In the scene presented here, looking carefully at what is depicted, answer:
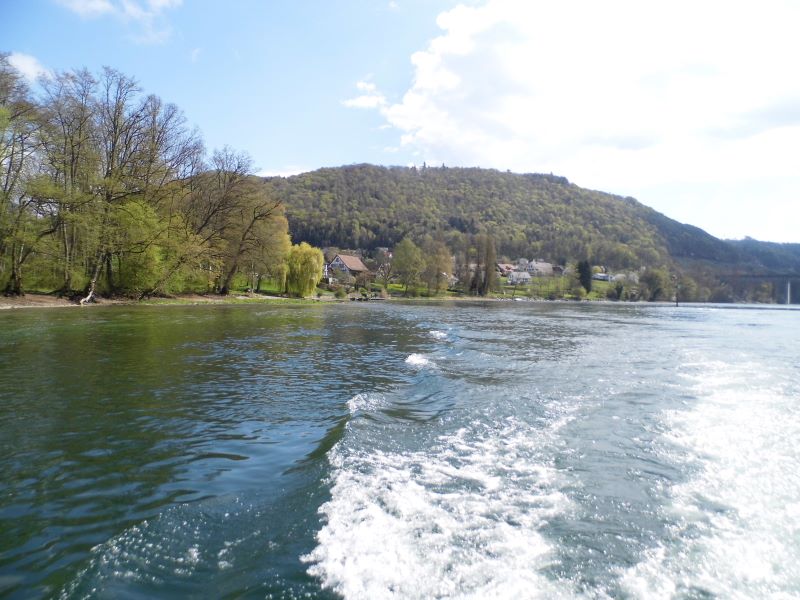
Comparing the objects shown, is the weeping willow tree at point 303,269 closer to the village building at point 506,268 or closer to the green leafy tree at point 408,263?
the green leafy tree at point 408,263

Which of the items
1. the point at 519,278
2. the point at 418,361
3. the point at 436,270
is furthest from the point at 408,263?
the point at 418,361

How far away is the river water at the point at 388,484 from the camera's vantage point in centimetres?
434

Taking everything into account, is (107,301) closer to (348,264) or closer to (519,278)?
(348,264)

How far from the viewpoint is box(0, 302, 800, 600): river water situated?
4340 millimetres

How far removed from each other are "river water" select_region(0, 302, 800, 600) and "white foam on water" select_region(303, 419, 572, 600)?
3cm

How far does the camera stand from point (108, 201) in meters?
40.7

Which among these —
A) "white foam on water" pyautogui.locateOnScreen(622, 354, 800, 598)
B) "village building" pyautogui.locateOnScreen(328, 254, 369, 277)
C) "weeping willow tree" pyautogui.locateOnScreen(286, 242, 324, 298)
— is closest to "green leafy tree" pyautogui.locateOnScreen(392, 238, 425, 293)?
"village building" pyautogui.locateOnScreen(328, 254, 369, 277)

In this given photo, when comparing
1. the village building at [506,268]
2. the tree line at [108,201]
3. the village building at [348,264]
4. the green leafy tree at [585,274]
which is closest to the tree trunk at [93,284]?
the tree line at [108,201]

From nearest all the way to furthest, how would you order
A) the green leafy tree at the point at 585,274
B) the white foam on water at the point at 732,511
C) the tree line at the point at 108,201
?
the white foam on water at the point at 732,511, the tree line at the point at 108,201, the green leafy tree at the point at 585,274

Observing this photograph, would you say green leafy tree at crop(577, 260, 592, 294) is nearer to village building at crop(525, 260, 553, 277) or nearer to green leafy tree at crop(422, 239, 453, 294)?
village building at crop(525, 260, 553, 277)

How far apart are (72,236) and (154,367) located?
3170cm

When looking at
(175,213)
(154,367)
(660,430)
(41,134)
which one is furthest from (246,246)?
(660,430)

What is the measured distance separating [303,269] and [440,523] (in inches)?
2580

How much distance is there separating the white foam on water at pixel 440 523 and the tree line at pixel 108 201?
3594 centimetres
